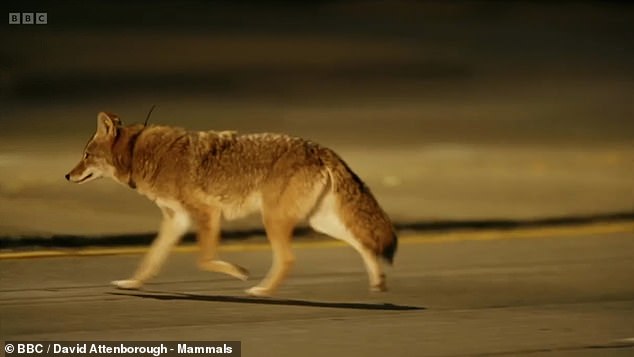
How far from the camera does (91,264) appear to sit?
11.2 meters

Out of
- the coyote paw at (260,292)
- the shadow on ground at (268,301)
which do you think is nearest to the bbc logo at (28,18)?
the shadow on ground at (268,301)

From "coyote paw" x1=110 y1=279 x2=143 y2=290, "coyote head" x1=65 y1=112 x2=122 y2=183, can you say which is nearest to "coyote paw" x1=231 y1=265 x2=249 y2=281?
"coyote paw" x1=110 y1=279 x2=143 y2=290

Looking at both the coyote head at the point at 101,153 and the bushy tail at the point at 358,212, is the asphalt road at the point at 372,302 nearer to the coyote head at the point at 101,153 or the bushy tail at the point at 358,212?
the bushy tail at the point at 358,212

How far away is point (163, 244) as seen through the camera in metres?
10.2

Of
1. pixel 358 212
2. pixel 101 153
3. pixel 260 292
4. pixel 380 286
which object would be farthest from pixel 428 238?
pixel 101 153

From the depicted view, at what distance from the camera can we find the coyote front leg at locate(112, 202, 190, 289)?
10.2 m

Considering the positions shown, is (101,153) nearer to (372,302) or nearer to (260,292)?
(260,292)

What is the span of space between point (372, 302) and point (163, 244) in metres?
1.24

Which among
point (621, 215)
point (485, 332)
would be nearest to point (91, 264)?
point (485, 332)

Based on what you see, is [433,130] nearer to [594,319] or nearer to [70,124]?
[70,124]

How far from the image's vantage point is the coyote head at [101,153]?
10.2 meters

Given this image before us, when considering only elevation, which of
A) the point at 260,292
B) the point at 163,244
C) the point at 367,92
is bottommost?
the point at 260,292

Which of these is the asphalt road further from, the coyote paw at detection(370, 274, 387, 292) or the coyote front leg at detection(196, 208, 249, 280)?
the coyote front leg at detection(196, 208, 249, 280)

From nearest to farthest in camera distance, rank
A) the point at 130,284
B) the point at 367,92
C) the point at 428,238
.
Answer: the point at 130,284
the point at 428,238
the point at 367,92
